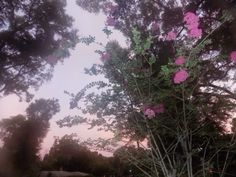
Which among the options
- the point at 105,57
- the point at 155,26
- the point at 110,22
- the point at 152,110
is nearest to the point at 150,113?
the point at 152,110

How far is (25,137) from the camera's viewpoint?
19.3 m

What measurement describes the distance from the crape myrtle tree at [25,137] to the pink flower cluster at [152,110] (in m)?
14.1

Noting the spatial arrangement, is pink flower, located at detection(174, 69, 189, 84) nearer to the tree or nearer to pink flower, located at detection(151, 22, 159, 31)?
pink flower, located at detection(151, 22, 159, 31)

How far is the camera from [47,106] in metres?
19.5

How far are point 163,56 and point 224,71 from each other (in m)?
2.62

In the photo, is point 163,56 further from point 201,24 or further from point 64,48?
point 64,48

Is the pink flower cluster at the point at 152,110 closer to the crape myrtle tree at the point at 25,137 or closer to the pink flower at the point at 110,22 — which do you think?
the pink flower at the point at 110,22

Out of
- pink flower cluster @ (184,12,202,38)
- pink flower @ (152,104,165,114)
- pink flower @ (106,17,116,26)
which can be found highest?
pink flower @ (106,17,116,26)

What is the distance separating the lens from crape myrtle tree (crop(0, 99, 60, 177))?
17922 mm

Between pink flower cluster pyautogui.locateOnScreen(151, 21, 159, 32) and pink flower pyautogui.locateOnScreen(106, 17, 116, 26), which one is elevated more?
pink flower cluster pyautogui.locateOnScreen(151, 21, 159, 32)

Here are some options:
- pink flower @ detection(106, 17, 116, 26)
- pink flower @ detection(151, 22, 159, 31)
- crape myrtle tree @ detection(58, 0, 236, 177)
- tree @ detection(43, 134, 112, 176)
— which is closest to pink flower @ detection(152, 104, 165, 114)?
crape myrtle tree @ detection(58, 0, 236, 177)

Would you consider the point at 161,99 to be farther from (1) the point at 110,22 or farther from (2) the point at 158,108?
(1) the point at 110,22

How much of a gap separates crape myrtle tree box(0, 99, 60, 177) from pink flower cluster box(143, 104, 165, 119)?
14.1 metres

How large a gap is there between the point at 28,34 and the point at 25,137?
7.72 m
